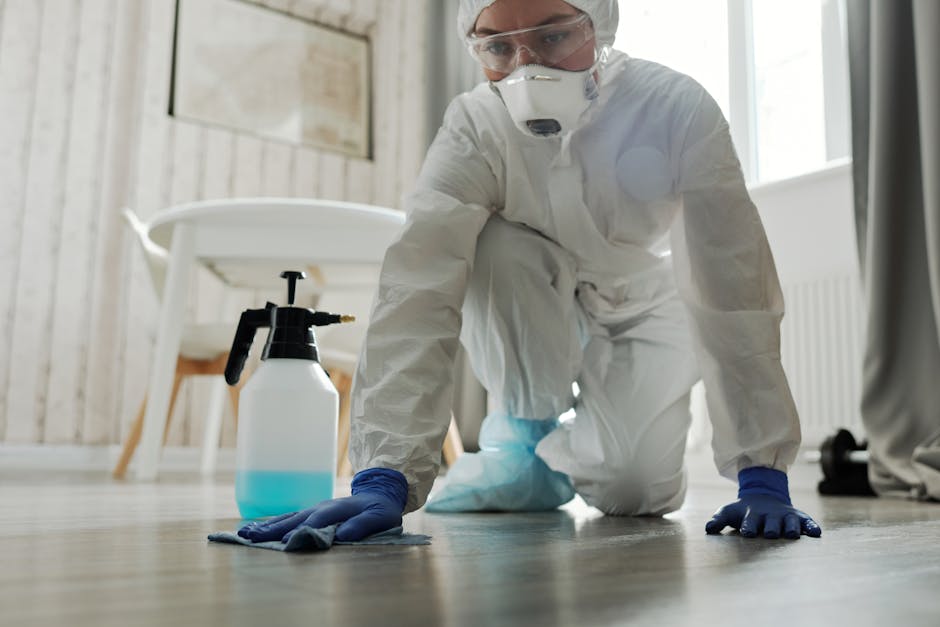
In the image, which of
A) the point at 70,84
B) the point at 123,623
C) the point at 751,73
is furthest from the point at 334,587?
the point at 70,84

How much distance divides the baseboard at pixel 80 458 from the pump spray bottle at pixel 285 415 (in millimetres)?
2480

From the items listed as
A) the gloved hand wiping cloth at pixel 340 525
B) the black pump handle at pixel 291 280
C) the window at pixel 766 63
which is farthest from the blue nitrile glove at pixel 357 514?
the window at pixel 766 63

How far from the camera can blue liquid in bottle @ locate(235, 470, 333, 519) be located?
1103mm

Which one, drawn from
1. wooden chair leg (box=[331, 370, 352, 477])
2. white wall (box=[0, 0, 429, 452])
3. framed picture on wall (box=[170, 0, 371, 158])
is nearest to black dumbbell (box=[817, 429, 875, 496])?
wooden chair leg (box=[331, 370, 352, 477])

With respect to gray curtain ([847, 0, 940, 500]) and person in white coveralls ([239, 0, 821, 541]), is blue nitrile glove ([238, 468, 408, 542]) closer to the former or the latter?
person in white coveralls ([239, 0, 821, 541])

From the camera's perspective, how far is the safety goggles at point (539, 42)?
3.95 feet

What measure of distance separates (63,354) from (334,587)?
341 cm

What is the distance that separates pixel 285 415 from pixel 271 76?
3519 millimetres

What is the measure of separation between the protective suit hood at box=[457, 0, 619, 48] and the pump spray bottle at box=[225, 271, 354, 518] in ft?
1.42

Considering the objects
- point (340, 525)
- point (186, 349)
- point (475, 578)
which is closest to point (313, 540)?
point (340, 525)

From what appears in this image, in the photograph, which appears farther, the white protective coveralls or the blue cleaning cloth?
the white protective coveralls

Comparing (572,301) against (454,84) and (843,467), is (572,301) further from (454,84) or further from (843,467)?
(454,84)

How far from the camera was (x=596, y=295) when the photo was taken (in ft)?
5.10

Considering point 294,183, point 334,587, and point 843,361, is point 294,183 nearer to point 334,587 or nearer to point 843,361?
point 843,361
